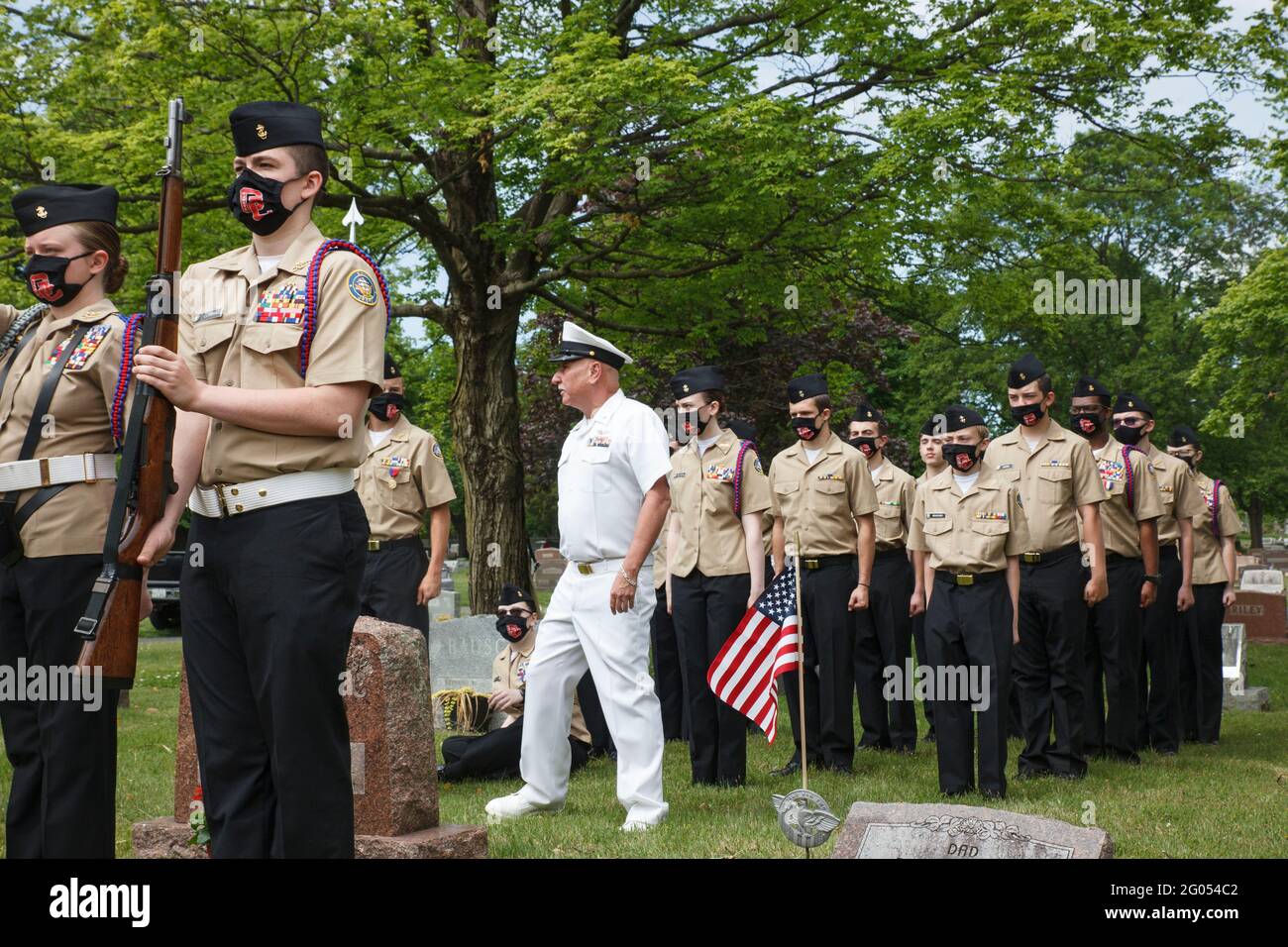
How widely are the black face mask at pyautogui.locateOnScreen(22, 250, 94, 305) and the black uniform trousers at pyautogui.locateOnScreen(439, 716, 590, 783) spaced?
16.3 ft

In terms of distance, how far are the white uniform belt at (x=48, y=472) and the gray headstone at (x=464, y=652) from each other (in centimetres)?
880

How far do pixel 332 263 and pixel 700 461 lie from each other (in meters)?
5.80

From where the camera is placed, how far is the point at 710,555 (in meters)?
9.14

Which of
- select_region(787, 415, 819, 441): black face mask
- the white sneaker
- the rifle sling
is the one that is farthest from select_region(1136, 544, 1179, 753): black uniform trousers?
the rifle sling

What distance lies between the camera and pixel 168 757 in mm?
10422

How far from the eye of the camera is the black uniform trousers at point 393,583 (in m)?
10.1

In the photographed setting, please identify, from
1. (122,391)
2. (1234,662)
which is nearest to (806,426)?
(122,391)

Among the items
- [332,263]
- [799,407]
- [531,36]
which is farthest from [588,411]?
[531,36]

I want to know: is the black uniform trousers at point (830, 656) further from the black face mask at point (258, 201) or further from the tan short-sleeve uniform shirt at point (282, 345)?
the black face mask at point (258, 201)

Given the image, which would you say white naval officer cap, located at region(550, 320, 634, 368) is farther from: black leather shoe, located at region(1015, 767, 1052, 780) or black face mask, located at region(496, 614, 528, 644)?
black leather shoe, located at region(1015, 767, 1052, 780)

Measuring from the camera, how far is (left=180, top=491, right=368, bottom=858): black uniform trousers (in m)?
3.83

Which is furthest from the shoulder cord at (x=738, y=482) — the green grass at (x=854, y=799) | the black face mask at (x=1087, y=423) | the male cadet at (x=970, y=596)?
the black face mask at (x=1087, y=423)

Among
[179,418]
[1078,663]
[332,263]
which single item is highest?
[332,263]

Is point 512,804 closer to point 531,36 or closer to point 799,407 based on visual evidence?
point 799,407
